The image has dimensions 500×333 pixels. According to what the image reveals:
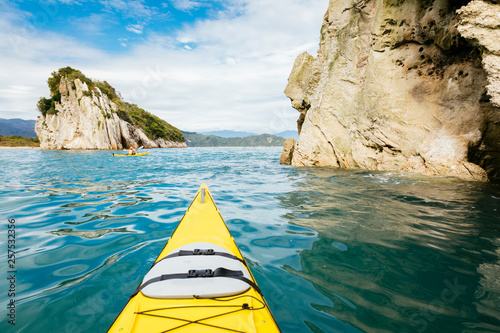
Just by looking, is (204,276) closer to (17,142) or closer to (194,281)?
(194,281)

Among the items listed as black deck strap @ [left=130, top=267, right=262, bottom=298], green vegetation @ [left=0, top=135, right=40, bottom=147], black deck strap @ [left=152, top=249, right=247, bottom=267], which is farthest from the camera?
green vegetation @ [left=0, top=135, right=40, bottom=147]

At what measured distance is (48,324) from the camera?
208cm

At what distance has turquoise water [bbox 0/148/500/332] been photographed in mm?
2160

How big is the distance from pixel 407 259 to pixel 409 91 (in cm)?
937

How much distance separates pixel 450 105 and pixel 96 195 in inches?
525

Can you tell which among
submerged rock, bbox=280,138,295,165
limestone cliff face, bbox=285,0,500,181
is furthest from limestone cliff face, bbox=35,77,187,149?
limestone cliff face, bbox=285,0,500,181

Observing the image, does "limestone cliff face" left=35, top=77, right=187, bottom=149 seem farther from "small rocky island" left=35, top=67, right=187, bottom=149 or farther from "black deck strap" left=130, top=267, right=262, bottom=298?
"black deck strap" left=130, top=267, right=262, bottom=298

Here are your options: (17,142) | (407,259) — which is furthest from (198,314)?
(17,142)

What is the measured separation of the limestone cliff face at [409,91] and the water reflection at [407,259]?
2717 mm

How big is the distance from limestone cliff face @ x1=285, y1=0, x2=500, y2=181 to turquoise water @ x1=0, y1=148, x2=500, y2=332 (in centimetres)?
224

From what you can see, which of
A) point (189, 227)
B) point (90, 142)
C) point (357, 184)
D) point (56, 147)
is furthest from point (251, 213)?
point (56, 147)

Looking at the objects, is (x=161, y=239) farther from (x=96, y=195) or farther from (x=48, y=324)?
(x=96, y=195)

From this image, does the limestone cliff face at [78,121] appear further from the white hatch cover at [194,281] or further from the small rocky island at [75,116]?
the white hatch cover at [194,281]

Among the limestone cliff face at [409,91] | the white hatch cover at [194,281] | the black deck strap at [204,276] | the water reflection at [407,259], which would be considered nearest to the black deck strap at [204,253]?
the white hatch cover at [194,281]
